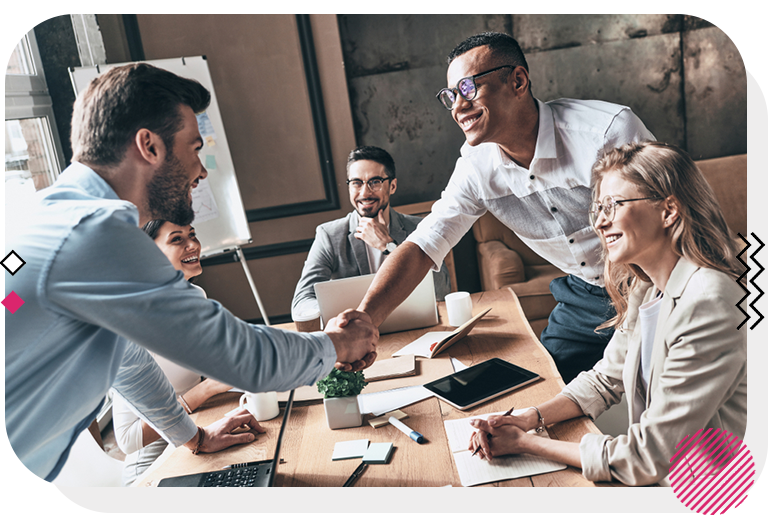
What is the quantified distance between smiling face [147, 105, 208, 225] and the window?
1.67 m

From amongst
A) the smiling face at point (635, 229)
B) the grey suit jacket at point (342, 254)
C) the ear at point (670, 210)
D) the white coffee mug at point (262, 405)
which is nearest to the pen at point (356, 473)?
the white coffee mug at point (262, 405)

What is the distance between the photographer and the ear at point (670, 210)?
3.32 ft

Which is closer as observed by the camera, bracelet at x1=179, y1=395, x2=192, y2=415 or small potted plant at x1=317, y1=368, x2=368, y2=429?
small potted plant at x1=317, y1=368, x2=368, y2=429

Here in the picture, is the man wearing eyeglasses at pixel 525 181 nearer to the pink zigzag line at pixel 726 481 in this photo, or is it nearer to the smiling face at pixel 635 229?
the smiling face at pixel 635 229

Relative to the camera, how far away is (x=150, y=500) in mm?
1074

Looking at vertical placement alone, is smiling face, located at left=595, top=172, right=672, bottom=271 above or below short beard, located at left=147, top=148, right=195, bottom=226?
below

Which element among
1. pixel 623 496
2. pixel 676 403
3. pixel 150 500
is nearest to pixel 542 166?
pixel 676 403

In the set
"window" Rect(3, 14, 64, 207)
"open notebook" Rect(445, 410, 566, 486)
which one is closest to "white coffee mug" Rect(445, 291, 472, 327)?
"open notebook" Rect(445, 410, 566, 486)

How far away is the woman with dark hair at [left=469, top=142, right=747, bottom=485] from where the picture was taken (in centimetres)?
92

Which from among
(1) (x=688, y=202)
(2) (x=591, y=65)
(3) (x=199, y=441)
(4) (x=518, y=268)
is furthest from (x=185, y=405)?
(2) (x=591, y=65)

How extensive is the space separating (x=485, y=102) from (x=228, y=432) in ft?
3.51

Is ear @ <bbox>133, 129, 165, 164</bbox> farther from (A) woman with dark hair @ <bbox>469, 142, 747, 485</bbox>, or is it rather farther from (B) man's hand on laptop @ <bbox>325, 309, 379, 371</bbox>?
(A) woman with dark hair @ <bbox>469, 142, 747, 485</bbox>

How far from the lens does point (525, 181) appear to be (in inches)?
62.4

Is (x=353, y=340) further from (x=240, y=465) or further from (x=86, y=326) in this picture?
(x=86, y=326)
